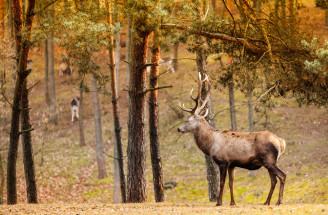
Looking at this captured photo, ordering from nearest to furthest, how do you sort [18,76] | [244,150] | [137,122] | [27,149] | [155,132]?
[244,150], [18,76], [137,122], [27,149], [155,132]

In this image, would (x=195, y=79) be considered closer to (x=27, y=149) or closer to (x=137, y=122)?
(x=137, y=122)

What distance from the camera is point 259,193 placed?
18828 mm

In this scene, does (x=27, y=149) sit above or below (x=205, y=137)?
below

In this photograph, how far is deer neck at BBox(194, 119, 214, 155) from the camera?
1133cm

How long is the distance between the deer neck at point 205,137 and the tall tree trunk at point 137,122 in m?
1.99

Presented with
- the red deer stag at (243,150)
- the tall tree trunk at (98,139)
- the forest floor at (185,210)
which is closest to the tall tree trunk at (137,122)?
the forest floor at (185,210)

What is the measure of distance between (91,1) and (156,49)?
2.74 meters

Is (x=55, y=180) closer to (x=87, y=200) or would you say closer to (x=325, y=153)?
(x=87, y=200)

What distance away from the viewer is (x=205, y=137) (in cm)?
1144

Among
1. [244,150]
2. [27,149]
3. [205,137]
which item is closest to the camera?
[244,150]

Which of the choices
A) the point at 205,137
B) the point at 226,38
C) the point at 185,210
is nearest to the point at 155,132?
the point at 205,137

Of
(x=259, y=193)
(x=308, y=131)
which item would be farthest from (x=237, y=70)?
(x=308, y=131)

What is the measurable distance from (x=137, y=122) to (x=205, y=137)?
2.34 metres

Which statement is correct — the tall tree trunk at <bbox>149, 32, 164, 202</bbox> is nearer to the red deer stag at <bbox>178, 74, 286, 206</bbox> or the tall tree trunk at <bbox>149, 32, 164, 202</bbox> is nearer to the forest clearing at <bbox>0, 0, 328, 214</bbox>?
the forest clearing at <bbox>0, 0, 328, 214</bbox>
